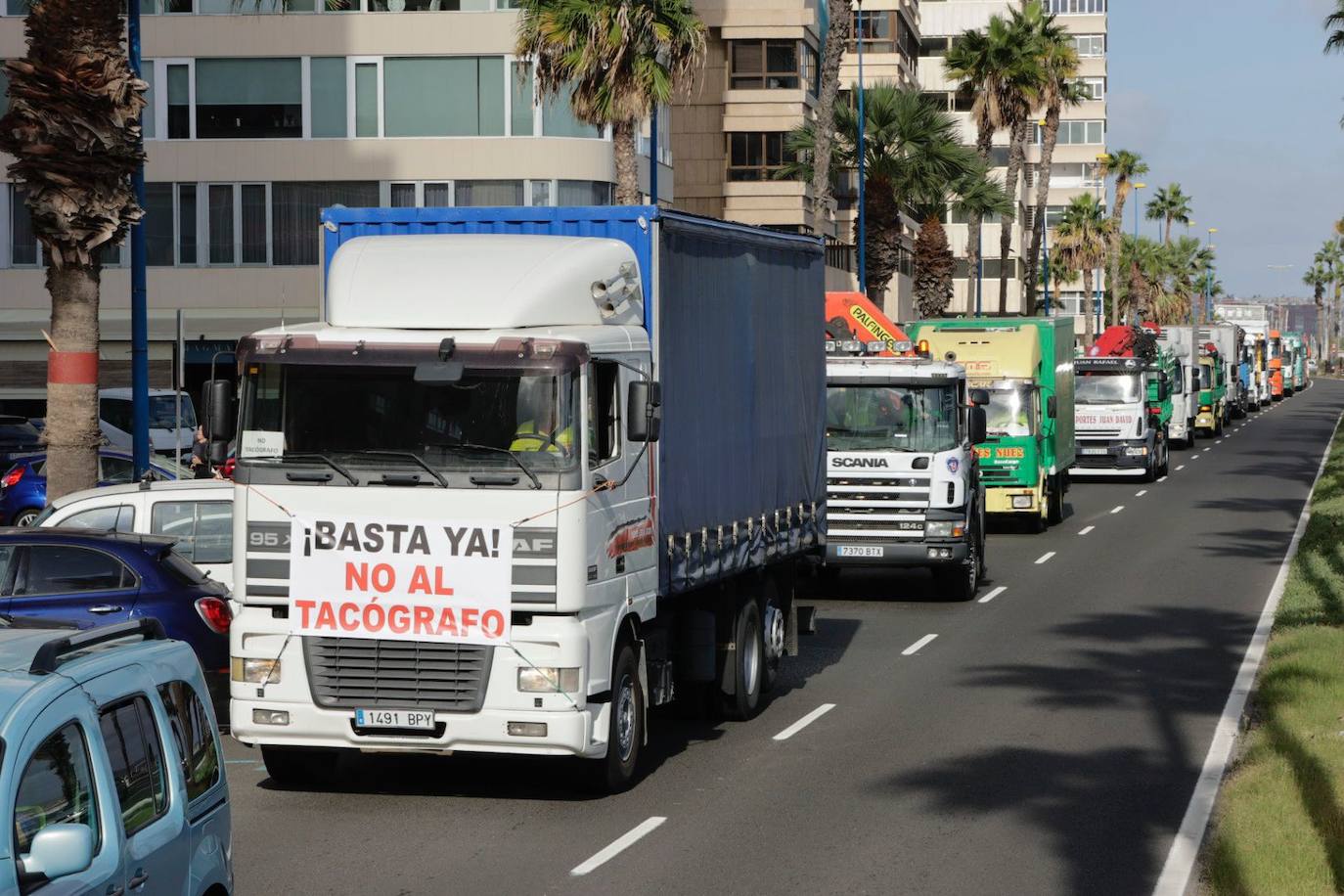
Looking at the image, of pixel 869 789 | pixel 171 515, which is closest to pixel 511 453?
pixel 869 789

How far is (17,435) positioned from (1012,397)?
19.2 m

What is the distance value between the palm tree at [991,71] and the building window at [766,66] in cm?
625

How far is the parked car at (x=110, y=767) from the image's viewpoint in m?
5.48

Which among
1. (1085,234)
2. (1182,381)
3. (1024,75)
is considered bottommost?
(1182,381)

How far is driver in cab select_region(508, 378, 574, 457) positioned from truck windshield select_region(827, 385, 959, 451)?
469 inches

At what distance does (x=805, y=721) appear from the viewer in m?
15.6

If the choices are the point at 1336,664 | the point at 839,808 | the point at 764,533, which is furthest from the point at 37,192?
the point at 1336,664

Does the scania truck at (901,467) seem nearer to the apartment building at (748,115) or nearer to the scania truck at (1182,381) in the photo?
the scania truck at (1182,381)

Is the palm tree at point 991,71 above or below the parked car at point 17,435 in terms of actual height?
above

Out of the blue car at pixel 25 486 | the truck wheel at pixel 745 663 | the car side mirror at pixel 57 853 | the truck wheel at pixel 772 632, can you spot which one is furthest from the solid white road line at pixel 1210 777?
the blue car at pixel 25 486

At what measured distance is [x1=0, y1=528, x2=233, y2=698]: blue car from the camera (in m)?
13.3

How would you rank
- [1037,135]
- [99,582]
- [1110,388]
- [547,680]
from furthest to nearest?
[1037,135] → [1110,388] → [99,582] → [547,680]

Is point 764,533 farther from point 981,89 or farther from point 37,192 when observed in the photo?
point 981,89

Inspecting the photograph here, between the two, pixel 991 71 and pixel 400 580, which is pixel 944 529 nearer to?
pixel 400 580
